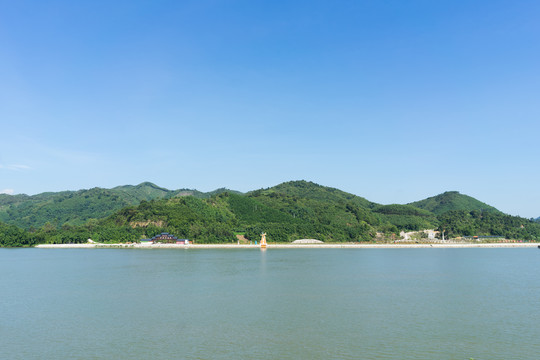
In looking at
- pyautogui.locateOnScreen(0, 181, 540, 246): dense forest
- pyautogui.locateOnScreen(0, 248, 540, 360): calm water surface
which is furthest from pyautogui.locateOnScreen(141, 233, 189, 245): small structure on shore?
pyautogui.locateOnScreen(0, 248, 540, 360): calm water surface

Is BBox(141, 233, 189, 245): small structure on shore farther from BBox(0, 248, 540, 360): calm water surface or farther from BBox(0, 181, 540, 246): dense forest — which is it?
BBox(0, 248, 540, 360): calm water surface

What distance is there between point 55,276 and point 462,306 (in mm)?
43536

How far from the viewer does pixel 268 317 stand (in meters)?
26.1

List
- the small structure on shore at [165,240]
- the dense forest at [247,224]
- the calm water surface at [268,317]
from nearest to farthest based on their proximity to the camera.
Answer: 1. the calm water surface at [268,317]
2. the small structure on shore at [165,240]
3. the dense forest at [247,224]

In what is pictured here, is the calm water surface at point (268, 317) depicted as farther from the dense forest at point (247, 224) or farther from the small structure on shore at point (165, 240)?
the dense forest at point (247, 224)

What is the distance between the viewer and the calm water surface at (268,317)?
64.0 ft

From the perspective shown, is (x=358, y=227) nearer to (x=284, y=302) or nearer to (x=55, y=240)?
(x=55, y=240)

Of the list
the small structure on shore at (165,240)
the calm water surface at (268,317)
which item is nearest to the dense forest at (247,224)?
the small structure on shore at (165,240)

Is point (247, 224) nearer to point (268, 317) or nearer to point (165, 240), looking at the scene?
point (165, 240)

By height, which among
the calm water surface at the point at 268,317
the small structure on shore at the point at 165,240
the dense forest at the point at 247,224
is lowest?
the calm water surface at the point at 268,317

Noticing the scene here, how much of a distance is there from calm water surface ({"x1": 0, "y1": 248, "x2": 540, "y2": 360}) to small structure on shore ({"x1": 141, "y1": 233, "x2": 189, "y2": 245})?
216 ft

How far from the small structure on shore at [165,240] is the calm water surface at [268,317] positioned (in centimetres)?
6576

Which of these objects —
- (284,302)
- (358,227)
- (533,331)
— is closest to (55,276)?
(284,302)

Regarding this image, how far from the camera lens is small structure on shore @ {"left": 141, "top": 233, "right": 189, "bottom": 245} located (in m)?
112
